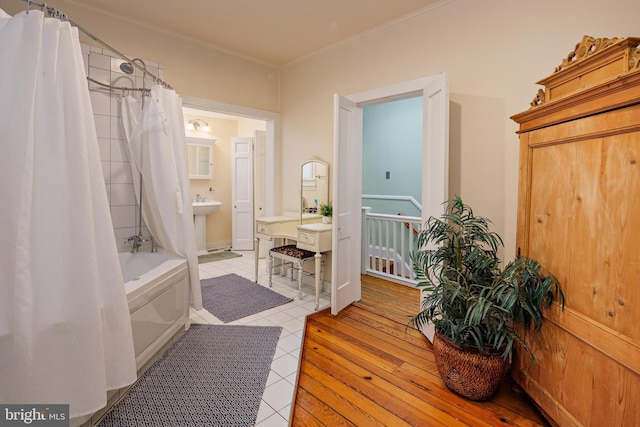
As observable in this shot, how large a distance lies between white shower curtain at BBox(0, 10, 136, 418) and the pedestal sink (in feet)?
13.3

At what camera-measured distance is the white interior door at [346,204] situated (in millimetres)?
2961

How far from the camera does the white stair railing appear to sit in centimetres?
396

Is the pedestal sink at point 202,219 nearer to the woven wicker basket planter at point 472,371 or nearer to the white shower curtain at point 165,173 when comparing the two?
the white shower curtain at point 165,173

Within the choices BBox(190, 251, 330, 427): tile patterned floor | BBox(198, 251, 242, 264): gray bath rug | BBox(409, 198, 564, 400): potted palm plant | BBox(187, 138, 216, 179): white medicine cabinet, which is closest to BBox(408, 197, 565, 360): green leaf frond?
BBox(409, 198, 564, 400): potted palm plant

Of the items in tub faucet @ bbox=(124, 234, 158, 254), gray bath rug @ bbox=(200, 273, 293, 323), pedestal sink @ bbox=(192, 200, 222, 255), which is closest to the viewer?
tub faucet @ bbox=(124, 234, 158, 254)

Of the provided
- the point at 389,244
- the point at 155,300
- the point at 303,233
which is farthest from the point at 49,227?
the point at 389,244

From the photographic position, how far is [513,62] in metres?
2.29

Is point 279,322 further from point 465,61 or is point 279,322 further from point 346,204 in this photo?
point 465,61

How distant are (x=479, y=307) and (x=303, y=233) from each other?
203cm

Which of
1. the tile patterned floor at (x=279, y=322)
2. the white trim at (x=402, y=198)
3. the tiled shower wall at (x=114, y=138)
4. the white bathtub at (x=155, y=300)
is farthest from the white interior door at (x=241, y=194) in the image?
the white bathtub at (x=155, y=300)

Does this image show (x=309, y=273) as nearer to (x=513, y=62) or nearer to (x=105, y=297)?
(x=105, y=297)

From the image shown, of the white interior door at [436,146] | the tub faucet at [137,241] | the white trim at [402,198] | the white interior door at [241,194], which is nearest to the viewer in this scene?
the white interior door at [436,146]

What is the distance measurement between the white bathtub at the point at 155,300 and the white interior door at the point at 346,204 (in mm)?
1349

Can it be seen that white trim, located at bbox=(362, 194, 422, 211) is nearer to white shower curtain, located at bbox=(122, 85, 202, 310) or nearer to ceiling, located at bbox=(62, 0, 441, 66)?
ceiling, located at bbox=(62, 0, 441, 66)
